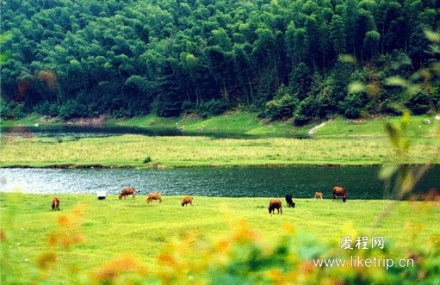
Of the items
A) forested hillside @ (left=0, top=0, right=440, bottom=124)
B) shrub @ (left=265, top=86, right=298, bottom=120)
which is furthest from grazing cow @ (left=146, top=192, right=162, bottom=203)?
shrub @ (left=265, top=86, right=298, bottom=120)

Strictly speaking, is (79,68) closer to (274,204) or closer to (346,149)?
(346,149)

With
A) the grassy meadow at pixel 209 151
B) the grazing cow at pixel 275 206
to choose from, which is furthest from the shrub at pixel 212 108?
the grazing cow at pixel 275 206

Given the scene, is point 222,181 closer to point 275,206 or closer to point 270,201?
point 270,201

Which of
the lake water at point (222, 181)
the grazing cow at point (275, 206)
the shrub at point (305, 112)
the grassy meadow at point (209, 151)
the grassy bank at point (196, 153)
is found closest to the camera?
the grazing cow at point (275, 206)

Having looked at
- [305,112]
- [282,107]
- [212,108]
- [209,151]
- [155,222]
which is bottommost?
[212,108]

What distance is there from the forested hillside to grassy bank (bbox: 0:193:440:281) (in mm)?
26986

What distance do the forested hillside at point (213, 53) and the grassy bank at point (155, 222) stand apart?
2699 centimetres

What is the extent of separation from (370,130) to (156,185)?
36.3 meters

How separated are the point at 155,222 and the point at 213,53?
76.2 metres

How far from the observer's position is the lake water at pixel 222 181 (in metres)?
32.4

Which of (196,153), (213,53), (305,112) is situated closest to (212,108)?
(213,53)

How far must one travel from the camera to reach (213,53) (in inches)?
3757

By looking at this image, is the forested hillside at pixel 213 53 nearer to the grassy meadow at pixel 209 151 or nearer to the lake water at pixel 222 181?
the grassy meadow at pixel 209 151

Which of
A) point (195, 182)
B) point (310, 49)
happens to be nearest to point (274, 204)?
point (195, 182)
